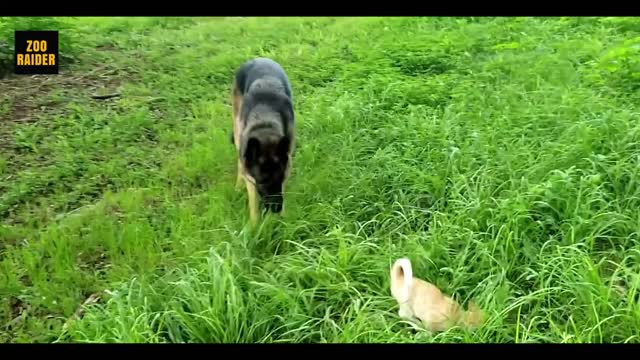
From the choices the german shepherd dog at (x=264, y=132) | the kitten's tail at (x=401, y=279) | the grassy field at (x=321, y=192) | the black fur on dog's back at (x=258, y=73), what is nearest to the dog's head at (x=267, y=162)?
the german shepherd dog at (x=264, y=132)

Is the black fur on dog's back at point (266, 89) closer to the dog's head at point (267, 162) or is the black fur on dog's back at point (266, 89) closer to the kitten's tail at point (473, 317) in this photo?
the dog's head at point (267, 162)

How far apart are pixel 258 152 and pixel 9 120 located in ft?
5.80

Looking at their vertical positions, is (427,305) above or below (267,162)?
below

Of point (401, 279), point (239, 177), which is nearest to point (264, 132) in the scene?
point (239, 177)

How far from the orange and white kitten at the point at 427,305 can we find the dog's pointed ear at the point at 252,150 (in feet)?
4.01

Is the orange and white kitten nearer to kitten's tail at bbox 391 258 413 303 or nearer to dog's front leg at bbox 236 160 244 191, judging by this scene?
kitten's tail at bbox 391 258 413 303

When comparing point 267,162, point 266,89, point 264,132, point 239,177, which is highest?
point 266,89

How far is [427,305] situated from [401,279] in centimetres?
19

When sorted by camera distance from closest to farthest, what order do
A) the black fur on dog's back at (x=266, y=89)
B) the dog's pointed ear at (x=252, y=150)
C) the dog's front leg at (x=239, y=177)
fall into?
the dog's pointed ear at (x=252, y=150)
the dog's front leg at (x=239, y=177)
the black fur on dog's back at (x=266, y=89)

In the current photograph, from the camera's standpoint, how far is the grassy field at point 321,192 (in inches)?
126

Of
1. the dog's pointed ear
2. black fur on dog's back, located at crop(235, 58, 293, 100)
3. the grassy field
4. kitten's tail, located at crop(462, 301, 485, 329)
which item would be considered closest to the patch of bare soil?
the grassy field

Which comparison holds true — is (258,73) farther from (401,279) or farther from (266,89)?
(401,279)

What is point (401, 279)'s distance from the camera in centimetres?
328

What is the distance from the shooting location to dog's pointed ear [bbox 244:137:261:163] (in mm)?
4016
